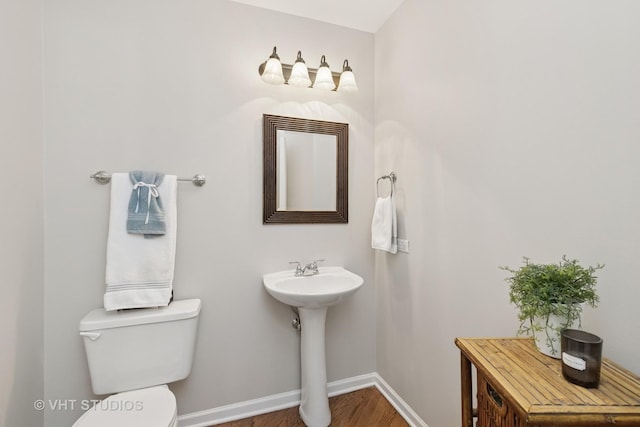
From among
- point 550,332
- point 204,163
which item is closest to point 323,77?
point 204,163

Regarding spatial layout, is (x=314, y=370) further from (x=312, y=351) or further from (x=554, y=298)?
(x=554, y=298)

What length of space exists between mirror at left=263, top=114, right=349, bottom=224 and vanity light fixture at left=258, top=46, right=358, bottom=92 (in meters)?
0.22

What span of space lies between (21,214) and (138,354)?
0.83 meters

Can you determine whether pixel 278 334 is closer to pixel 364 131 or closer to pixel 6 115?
pixel 364 131

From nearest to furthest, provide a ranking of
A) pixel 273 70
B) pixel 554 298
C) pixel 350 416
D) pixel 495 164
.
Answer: pixel 554 298 < pixel 495 164 < pixel 273 70 < pixel 350 416

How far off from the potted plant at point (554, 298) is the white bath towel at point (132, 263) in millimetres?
1576

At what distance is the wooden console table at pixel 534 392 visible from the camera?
0.60 meters

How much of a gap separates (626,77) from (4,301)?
227cm

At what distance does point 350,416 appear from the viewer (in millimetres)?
1790

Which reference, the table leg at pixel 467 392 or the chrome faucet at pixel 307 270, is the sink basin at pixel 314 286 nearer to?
the chrome faucet at pixel 307 270

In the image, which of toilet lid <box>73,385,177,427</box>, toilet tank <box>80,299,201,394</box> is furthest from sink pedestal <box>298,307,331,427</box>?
toilet lid <box>73,385,177,427</box>

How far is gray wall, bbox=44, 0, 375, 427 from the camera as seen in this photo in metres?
1.49

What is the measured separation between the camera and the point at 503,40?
115 centimetres

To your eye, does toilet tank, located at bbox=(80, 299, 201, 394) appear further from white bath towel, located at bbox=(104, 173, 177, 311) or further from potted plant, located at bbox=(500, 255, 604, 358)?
potted plant, located at bbox=(500, 255, 604, 358)
